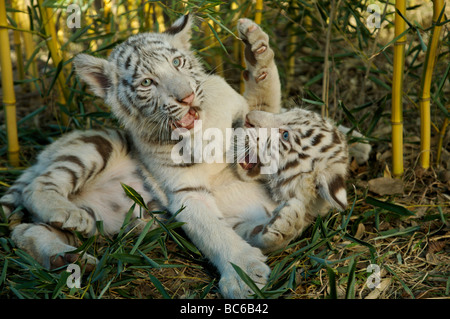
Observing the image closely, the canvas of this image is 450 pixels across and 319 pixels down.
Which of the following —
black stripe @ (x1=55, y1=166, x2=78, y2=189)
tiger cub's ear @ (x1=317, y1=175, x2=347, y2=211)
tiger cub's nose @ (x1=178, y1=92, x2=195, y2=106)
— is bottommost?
black stripe @ (x1=55, y1=166, x2=78, y2=189)

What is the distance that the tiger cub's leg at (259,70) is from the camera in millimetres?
2371

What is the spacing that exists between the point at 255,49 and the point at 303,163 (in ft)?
2.04

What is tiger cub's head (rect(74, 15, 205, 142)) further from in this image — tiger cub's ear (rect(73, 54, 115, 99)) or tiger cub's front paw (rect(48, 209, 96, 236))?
tiger cub's front paw (rect(48, 209, 96, 236))

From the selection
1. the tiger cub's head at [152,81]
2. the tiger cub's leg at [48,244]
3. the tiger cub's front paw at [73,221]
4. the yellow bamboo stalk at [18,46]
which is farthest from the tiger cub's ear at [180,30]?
the yellow bamboo stalk at [18,46]

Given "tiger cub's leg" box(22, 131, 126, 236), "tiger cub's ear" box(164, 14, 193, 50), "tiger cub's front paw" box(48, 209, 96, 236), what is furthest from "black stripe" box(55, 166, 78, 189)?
"tiger cub's ear" box(164, 14, 193, 50)

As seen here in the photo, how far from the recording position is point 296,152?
7.32 ft

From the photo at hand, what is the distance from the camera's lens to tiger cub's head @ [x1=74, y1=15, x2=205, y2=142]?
2164 mm

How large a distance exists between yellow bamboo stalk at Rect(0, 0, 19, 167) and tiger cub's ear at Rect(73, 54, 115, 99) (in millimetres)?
544

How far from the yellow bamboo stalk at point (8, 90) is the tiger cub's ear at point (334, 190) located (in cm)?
172

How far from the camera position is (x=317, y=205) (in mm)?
2238

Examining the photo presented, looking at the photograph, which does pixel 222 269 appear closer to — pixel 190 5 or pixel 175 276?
pixel 175 276

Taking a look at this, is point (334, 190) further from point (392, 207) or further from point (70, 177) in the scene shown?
point (70, 177)

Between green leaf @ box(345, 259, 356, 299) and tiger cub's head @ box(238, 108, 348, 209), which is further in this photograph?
tiger cub's head @ box(238, 108, 348, 209)
